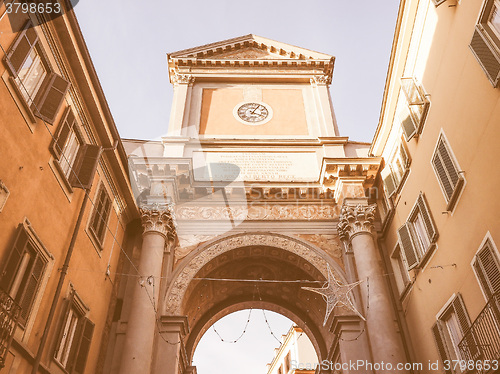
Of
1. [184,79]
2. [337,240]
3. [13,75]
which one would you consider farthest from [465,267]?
[184,79]

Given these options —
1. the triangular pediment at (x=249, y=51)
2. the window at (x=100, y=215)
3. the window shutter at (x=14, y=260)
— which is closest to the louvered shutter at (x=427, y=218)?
the window at (x=100, y=215)

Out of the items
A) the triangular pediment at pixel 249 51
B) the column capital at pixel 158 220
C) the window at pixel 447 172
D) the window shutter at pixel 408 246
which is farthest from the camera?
the triangular pediment at pixel 249 51

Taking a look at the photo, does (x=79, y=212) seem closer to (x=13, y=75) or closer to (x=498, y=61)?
(x=13, y=75)

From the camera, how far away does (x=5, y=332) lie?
8.11 metres

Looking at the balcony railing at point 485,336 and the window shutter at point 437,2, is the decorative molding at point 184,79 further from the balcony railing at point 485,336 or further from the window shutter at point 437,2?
the balcony railing at point 485,336

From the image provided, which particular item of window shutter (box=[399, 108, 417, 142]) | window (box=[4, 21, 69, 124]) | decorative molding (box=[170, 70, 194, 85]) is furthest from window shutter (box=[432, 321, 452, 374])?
decorative molding (box=[170, 70, 194, 85])

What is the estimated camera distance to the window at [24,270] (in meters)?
8.73

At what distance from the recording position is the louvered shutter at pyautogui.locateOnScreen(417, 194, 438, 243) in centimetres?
1205

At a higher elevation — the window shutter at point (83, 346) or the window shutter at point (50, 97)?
the window shutter at point (50, 97)

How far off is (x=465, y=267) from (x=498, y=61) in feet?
14.5

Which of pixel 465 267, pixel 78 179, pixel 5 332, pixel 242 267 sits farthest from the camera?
pixel 242 267

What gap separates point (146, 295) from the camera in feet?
46.1

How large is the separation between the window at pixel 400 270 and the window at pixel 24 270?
10.2 meters

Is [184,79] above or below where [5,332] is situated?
above
